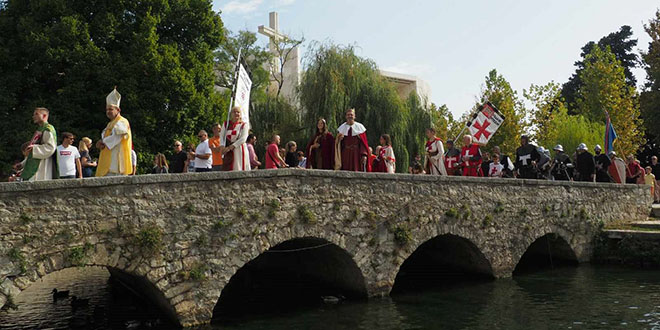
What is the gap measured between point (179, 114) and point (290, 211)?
1174 centimetres

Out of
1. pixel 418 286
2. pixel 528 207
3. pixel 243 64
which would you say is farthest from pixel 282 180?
pixel 528 207

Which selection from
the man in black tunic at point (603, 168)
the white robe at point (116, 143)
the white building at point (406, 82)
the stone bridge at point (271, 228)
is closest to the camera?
the stone bridge at point (271, 228)

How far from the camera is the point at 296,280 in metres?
14.7

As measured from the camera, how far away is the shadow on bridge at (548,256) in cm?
1612

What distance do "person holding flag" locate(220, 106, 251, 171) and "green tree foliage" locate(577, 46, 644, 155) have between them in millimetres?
26664

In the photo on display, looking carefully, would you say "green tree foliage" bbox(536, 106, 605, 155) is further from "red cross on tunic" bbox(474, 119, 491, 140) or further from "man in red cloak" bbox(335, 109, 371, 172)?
"man in red cloak" bbox(335, 109, 371, 172)

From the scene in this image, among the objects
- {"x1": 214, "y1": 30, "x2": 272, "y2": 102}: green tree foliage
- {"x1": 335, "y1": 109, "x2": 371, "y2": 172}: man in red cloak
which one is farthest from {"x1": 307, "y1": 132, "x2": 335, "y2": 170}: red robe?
{"x1": 214, "y1": 30, "x2": 272, "y2": 102}: green tree foliage

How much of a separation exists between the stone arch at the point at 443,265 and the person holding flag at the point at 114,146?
21.0 ft

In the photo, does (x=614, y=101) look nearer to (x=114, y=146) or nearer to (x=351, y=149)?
(x=351, y=149)

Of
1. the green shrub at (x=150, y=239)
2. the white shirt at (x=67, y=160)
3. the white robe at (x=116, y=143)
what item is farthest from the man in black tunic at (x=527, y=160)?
the white shirt at (x=67, y=160)

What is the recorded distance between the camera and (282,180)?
10.8 meters

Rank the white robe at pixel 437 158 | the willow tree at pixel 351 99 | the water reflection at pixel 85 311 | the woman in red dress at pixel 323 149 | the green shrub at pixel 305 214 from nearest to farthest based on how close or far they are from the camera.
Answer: the water reflection at pixel 85 311
the green shrub at pixel 305 214
the woman in red dress at pixel 323 149
the white robe at pixel 437 158
the willow tree at pixel 351 99

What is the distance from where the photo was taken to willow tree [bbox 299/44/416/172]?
2459 centimetres

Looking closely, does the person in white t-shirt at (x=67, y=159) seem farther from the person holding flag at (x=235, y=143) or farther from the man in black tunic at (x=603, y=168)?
the man in black tunic at (x=603, y=168)
